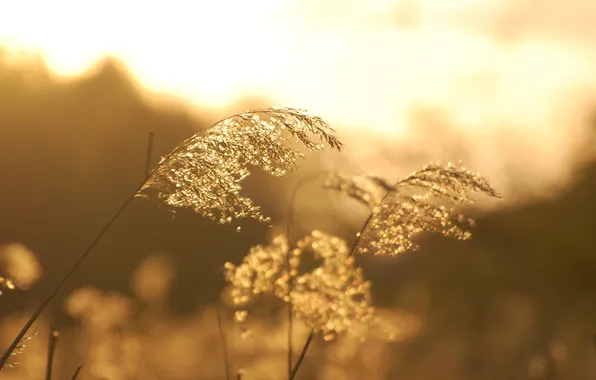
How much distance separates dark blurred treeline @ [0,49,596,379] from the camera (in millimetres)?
23969

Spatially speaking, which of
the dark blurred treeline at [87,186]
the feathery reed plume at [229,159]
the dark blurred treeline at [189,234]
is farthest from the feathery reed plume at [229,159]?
the dark blurred treeline at [87,186]

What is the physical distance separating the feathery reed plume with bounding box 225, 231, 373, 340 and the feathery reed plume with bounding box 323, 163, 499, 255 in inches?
6.9

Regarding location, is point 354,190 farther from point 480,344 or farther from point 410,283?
point 410,283

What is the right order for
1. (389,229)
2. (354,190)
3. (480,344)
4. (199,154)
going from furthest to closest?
(480,344), (354,190), (389,229), (199,154)

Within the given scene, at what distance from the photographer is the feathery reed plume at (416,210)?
10.8 feet

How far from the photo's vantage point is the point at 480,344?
2838cm

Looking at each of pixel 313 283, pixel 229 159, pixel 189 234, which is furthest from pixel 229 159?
pixel 189 234

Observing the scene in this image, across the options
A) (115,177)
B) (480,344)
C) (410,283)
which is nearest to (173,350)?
(115,177)

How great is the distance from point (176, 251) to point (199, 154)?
23.4 meters

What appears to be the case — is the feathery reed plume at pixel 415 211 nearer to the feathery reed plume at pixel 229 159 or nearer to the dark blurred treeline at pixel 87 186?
the feathery reed plume at pixel 229 159

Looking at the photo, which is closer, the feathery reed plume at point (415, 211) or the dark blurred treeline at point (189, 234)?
the feathery reed plume at point (415, 211)

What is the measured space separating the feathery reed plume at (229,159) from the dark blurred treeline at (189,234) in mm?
17233

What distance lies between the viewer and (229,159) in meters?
2.99

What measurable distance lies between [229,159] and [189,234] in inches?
931
